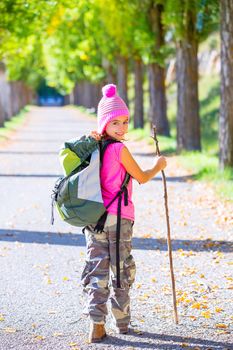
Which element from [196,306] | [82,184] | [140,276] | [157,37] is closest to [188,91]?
[157,37]

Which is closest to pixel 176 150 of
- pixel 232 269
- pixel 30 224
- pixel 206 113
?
pixel 30 224

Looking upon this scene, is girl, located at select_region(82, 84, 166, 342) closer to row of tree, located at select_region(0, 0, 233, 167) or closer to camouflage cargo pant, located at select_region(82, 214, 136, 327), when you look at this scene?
camouflage cargo pant, located at select_region(82, 214, 136, 327)

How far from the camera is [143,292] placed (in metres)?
6.78

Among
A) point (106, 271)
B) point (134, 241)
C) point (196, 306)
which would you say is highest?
point (106, 271)

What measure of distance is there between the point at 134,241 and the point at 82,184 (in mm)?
4216

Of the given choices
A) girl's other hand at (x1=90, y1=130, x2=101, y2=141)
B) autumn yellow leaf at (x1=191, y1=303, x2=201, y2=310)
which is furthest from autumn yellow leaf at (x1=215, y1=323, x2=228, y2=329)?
girl's other hand at (x1=90, y1=130, x2=101, y2=141)

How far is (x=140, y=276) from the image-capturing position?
7445mm

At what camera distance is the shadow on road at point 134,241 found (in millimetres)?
8859

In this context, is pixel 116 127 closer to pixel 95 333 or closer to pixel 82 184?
pixel 82 184

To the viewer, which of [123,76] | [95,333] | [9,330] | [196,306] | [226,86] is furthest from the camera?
[123,76]

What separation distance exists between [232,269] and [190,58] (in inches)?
507

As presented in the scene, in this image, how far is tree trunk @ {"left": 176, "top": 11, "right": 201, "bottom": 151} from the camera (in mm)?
19891

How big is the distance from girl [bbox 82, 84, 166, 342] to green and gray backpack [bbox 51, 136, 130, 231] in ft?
0.26

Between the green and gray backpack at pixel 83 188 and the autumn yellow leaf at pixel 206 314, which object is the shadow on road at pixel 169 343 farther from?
the autumn yellow leaf at pixel 206 314
